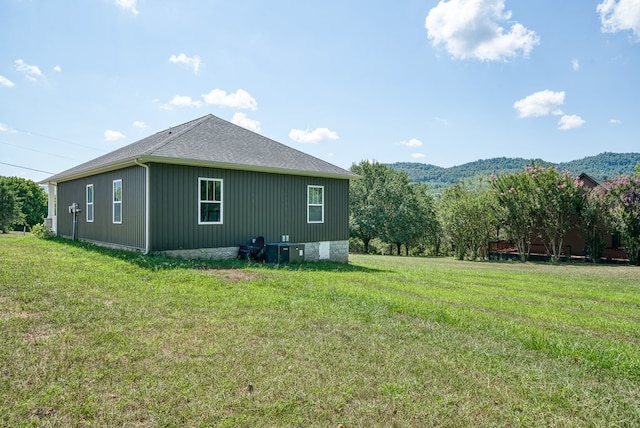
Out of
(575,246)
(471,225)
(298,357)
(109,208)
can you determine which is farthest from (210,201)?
(575,246)

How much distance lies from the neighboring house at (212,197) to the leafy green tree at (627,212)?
13754mm

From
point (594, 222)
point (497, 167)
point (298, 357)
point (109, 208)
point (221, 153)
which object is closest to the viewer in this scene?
point (298, 357)

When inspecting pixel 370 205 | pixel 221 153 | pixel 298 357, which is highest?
pixel 221 153

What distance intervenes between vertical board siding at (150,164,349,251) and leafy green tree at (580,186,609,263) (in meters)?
13.5

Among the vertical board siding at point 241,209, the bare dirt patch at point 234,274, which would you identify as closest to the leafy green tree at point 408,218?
the vertical board siding at point 241,209

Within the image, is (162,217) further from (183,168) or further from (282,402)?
(282,402)

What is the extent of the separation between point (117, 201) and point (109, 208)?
2.70 ft

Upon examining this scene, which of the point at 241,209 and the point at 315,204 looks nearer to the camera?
the point at 241,209

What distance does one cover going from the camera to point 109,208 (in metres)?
13.2

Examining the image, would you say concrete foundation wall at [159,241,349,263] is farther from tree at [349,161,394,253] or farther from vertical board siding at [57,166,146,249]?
tree at [349,161,394,253]

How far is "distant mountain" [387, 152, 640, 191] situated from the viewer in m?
64.5

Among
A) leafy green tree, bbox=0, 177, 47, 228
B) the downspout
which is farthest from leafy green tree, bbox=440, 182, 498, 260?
leafy green tree, bbox=0, 177, 47, 228

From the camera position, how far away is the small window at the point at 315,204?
1386 cm

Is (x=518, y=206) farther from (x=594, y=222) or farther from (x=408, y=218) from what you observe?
(x=408, y=218)
